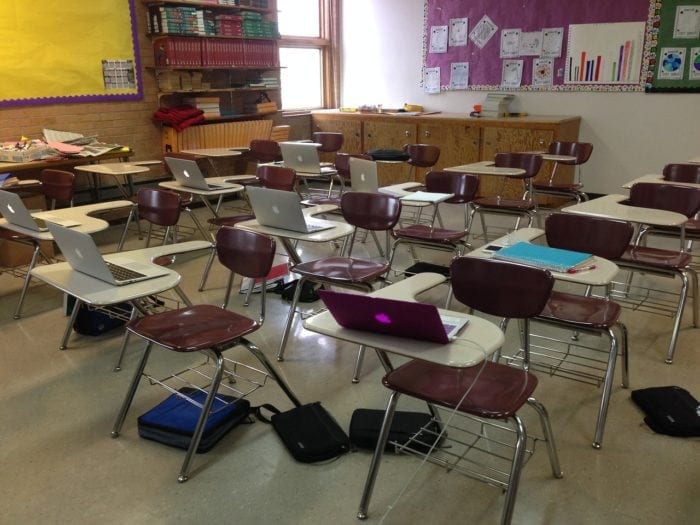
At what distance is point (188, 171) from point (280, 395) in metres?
2.40

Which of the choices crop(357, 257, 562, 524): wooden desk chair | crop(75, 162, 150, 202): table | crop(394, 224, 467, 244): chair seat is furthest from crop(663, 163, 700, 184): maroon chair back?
crop(75, 162, 150, 202): table

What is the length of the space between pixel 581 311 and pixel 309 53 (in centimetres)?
715

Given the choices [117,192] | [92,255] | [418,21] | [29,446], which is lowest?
[29,446]

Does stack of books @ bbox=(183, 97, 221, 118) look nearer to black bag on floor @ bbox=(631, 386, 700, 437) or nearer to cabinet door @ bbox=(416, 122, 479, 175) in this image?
cabinet door @ bbox=(416, 122, 479, 175)

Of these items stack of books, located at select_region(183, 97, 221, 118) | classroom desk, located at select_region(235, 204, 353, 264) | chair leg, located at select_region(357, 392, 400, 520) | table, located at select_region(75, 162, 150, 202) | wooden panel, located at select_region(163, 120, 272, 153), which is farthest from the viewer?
stack of books, located at select_region(183, 97, 221, 118)

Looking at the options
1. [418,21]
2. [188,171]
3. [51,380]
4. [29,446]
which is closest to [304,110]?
[418,21]

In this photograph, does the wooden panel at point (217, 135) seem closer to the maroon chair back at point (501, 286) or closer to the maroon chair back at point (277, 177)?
the maroon chair back at point (277, 177)

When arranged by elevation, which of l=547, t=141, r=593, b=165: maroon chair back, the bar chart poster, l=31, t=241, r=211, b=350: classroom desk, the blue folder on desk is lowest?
l=31, t=241, r=211, b=350: classroom desk

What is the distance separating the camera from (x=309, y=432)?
252cm

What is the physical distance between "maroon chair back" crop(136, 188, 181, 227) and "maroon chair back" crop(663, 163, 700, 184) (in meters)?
3.63

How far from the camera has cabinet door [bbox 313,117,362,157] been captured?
8.18 metres

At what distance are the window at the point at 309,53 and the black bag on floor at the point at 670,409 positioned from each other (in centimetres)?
668

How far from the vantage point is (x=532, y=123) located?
6.55m

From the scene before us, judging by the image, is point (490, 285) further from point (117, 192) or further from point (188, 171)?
point (117, 192)
